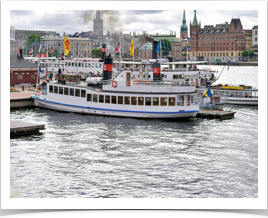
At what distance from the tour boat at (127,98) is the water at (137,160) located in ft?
8.00

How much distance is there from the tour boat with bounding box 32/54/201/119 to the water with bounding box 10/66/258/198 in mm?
2439

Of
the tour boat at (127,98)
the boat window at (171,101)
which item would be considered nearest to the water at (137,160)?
the tour boat at (127,98)

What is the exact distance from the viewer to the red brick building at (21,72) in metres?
56.8

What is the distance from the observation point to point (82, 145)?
26703 mm

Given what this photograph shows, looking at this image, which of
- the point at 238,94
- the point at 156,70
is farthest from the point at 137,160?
the point at 238,94

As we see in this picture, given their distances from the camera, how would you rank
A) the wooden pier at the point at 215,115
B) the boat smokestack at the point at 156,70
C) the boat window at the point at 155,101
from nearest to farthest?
1. the wooden pier at the point at 215,115
2. the boat window at the point at 155,101
3. the boat smokestack at the point at 156,70

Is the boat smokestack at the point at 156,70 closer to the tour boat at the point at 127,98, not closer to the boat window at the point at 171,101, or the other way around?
the tour boat at the point at 127,98

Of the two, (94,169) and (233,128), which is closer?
(94,169)

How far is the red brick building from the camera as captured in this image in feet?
186

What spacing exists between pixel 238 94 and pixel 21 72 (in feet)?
95.3

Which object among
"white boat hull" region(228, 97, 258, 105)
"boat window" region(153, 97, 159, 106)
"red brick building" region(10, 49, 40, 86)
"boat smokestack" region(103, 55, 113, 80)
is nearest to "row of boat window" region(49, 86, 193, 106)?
"boat window" region(153, 97, 159, 106)
